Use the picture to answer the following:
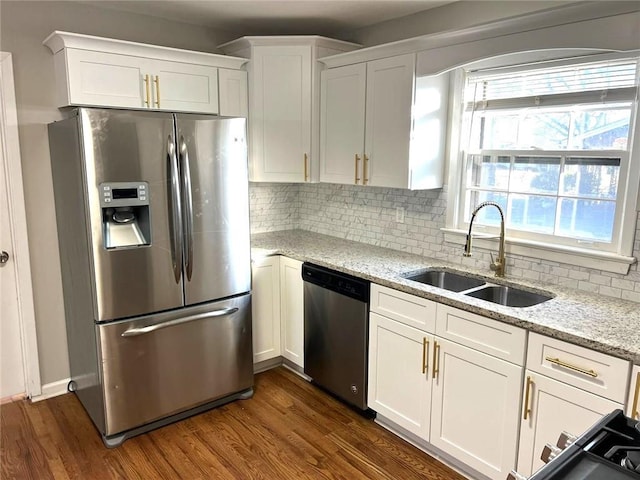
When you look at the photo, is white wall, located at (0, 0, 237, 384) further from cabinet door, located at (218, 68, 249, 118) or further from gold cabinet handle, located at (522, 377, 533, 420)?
gold cabinet handle, located at (522, 377, 533, 420)

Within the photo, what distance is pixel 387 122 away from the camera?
9.36ft

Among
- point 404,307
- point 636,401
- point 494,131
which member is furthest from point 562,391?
point 494,131

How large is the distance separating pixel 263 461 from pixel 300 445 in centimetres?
23

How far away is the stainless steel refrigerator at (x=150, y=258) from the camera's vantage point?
2375 millimetres

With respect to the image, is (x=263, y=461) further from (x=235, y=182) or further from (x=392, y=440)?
(x=235, y=182)

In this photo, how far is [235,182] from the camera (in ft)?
9.00

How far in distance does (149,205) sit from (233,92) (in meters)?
1.16

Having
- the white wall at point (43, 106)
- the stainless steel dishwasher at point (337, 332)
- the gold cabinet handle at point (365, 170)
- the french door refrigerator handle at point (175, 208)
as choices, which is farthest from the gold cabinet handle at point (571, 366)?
the white wall at point (43, 106)

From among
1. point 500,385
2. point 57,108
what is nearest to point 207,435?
point 500,385

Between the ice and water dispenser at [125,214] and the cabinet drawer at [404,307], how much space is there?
1.24 meters

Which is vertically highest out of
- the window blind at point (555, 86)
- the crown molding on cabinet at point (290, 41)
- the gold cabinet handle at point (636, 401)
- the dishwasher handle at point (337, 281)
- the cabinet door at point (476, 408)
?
the crown molding on cabinet at point (290, 41)

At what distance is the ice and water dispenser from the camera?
236cm

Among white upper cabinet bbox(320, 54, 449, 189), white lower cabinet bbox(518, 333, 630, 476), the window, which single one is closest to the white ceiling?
white upper cabinet bbox(320, 54, 449, 189)

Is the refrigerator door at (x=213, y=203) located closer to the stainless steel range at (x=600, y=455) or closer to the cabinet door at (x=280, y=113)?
the cabinet door at (x=280, y=113)
